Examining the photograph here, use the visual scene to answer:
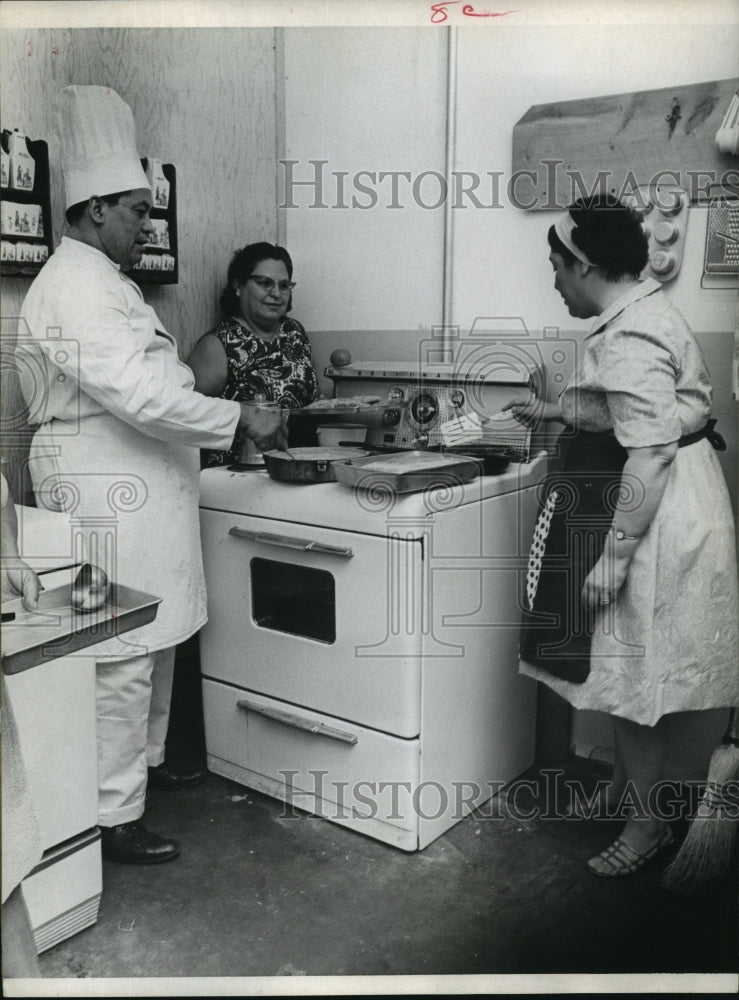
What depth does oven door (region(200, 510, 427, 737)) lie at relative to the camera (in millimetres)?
2320

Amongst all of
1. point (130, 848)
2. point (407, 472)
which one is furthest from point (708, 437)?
point (130, 848)

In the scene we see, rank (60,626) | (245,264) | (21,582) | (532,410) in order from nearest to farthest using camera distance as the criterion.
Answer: (60,626) → (21,582) → (532,410) → (245,264)

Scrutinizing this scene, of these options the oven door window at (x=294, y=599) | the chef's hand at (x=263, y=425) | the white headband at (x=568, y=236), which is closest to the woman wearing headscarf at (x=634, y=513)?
the white headband at (x=568, y=236)

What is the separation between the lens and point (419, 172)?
2.31 meters

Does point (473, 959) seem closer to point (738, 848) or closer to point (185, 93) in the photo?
point (738, 848)

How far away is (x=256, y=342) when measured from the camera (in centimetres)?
273

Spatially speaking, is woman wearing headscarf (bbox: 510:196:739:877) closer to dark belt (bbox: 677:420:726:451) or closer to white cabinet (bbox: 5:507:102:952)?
dark belt (bbox: 677:420:726:451)

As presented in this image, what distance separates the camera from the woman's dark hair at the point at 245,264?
261cm

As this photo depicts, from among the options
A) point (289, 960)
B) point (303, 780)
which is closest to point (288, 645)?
point (303, 780)

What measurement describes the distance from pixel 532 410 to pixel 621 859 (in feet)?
3.91

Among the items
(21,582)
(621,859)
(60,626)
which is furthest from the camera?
(621,859)

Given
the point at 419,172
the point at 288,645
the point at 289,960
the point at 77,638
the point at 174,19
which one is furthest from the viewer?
the point at 288,645

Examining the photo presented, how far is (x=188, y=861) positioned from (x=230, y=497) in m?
0.97

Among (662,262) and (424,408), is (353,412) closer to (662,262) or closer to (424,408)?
(424,408)
